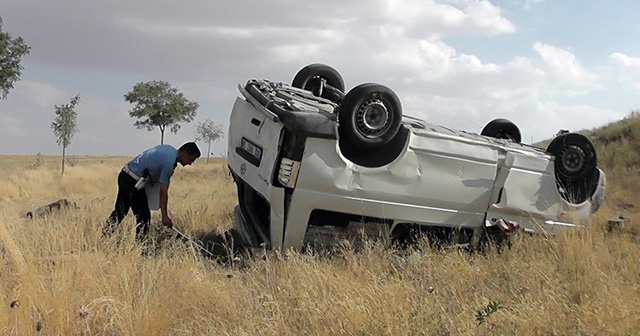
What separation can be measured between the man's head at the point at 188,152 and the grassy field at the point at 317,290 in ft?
3.10

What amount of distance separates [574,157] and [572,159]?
30 mm

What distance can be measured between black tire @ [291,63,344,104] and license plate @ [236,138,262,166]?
66.2 inches

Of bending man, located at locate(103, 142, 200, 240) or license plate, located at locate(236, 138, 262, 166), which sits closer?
license plate, located at locate(236, 138, 262, 166)

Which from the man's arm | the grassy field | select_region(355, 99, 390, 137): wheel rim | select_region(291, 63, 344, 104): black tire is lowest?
the grassy field

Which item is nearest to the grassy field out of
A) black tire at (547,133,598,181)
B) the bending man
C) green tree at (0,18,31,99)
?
the bending man

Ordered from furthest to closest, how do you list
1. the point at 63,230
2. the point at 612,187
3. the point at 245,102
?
the point at 612,187
the point at 245,102
the point at 63,230

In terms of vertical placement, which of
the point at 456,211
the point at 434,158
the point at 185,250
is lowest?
the point at 185,250

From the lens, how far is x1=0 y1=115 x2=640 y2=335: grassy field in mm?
3492

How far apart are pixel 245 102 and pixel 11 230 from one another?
246cm

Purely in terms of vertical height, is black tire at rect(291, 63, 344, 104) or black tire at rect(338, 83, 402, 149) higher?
black tire at rect(291, 63, 344, 104)

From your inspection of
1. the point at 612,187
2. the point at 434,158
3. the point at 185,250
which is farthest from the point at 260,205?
the point at 612,187

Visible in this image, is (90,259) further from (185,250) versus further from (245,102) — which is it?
(245,102)

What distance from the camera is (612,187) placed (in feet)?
40.3

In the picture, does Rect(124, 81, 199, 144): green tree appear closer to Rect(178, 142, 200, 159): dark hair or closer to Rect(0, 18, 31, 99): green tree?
Rect(0, 18, 31, 99): green tree
